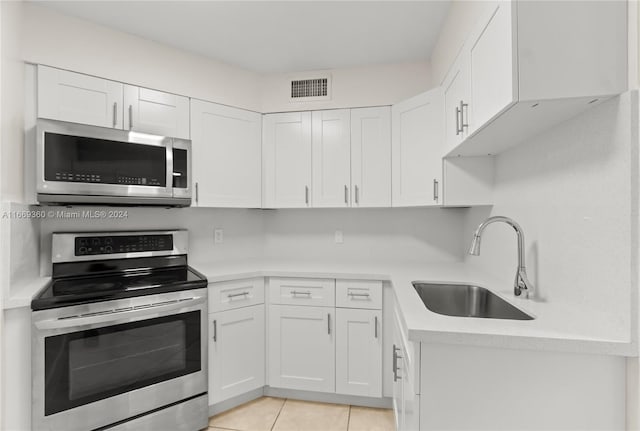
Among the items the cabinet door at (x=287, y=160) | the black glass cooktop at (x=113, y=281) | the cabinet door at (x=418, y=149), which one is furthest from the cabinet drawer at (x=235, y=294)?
the cabinet door at (x=418, y=149)

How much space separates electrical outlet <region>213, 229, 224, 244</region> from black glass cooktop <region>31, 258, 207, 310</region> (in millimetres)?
351

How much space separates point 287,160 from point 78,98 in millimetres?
1380

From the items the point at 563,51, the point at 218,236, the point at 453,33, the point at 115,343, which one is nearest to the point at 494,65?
the point at 563,51

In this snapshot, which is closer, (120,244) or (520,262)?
(520,262)

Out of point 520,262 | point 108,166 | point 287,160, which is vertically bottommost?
point 520,262

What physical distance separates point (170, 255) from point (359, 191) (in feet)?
4.87

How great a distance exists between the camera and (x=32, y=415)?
1.46 metres

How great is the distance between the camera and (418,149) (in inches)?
87.4

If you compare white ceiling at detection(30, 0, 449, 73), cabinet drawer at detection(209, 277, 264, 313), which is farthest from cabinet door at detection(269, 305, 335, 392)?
white ceiling at detection(30, 0, 449, 73)

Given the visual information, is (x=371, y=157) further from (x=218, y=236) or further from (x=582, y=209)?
(x=582, y=209)

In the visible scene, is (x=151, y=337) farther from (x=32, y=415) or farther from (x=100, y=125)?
(x=100, y=125)

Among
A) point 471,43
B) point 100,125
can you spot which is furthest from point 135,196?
point 471,43

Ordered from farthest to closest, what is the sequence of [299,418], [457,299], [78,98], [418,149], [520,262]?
[418,149] → [299,418] → [78,98] → [457,299] → [520,262]

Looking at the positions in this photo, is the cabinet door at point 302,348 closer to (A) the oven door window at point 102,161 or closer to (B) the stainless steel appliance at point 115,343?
(B) the stainless steel appliance at point 115,343
